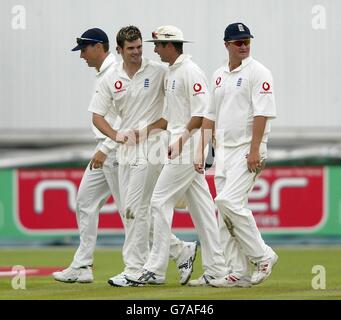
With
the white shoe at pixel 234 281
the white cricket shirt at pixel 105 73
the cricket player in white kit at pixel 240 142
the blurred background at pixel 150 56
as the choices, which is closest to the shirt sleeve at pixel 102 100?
the white cricket shirt at pixel 105 73

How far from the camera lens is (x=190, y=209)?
1034 centimetres

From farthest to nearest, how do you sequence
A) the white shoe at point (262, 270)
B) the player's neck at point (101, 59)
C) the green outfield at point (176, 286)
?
1. the player's neck at point (101, 59)
2. the white shoe at point (262, 270)
3. the green outfield at point (176, 286)

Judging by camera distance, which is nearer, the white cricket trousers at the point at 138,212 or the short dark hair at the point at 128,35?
the short dark hair at the point at 128,35

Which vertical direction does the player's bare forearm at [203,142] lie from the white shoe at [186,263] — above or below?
above

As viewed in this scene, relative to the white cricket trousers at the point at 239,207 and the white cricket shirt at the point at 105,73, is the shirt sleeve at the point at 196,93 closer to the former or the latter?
the white cricket trousers at the point at 239,207

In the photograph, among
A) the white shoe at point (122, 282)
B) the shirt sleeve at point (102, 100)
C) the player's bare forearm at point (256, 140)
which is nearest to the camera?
the player's bare forearm at point (256, 140)

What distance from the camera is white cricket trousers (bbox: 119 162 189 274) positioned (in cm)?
1038

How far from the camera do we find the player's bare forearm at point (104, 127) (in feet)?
34.2

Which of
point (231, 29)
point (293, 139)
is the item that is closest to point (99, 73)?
point (231, 29)

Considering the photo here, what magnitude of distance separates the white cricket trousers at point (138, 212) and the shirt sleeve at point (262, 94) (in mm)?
1107

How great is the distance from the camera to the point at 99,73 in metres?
10.9

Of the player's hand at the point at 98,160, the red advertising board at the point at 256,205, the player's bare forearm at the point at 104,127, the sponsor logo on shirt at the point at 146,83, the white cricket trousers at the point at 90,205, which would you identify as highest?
the sponsor logo on shirt at the point at 146,83

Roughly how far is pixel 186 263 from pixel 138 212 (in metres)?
0.56

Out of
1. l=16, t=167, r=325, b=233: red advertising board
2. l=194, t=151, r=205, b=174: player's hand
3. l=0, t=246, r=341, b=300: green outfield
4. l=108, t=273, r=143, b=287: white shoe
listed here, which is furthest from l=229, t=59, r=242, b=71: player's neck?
l=16, t=167, r=325, b=233: red advertising board
